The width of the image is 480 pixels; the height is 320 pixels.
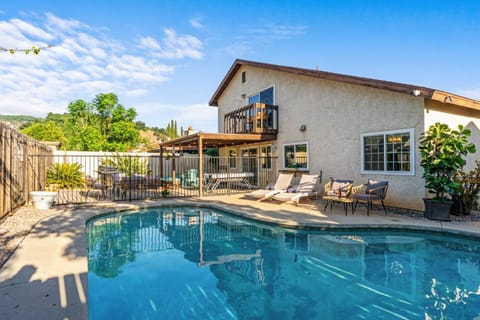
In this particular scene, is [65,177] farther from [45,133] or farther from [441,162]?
[45,133]

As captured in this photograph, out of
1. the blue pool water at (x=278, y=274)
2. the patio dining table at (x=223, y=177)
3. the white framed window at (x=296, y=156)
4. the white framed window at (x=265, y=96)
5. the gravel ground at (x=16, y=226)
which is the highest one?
the white framed window at (x=265, y=96)

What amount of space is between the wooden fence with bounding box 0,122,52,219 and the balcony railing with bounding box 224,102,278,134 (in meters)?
8.84

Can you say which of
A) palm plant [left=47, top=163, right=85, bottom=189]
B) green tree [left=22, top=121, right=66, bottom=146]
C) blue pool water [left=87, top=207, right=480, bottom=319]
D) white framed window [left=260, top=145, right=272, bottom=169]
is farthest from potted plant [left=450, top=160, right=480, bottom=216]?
green tree [left=22, top=121, right=66, bottom=146]

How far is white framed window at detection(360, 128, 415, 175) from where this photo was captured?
8.19 meters

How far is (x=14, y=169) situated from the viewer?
298 inches

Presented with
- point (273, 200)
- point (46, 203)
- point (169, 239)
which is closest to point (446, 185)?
point (273, 200)

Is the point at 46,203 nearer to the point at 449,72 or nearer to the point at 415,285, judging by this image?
the point at 415,285

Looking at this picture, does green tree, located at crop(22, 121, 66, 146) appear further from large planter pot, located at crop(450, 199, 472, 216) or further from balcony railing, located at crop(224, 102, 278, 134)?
large planter pot, located at crop(450, 199, 472, 216)

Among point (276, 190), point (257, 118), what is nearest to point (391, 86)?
point (276, 190)

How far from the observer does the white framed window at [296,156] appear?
39.1 ft

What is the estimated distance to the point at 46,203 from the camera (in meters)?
8.34

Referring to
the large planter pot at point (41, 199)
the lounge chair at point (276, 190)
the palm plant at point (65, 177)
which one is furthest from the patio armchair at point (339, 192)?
the palm plant at point (65, 177)

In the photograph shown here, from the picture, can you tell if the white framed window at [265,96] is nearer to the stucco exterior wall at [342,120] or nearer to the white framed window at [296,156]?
the stucco exterior wall at [342,120]

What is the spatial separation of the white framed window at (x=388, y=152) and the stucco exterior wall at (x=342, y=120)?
5.3 inches
